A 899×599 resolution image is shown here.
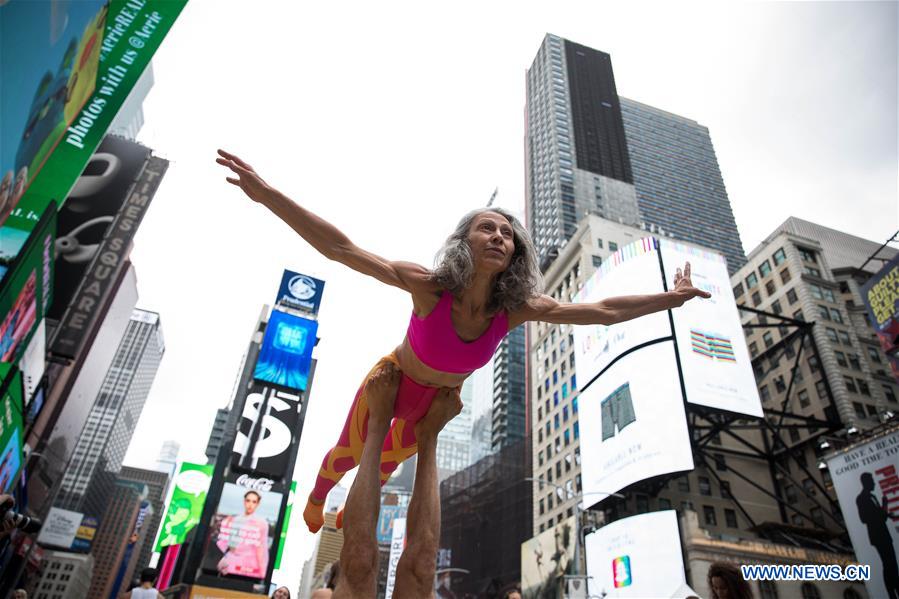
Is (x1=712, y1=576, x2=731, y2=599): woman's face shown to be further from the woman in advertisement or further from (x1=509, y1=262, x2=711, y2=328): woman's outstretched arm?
the woman in advertisement

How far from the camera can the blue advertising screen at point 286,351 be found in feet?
114

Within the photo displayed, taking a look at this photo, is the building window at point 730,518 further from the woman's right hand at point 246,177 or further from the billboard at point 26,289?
the woman's right hand at point 246,177

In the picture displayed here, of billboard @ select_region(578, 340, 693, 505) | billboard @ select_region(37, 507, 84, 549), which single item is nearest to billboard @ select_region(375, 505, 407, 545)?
billboard @ select_region(37, 507, 84, 549)

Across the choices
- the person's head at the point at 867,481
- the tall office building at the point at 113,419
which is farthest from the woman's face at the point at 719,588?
the tall office building at the point at 113,419

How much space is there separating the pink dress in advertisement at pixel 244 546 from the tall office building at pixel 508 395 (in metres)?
54.3

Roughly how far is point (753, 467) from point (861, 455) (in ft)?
A: 72.0

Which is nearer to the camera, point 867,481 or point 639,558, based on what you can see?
point 867,481

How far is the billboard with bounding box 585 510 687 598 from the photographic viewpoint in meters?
25.9

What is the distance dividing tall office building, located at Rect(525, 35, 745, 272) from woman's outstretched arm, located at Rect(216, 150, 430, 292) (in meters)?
76.1

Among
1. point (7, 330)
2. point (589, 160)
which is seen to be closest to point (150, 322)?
point (589, 160)

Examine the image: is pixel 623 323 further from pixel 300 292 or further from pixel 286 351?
pixel 300 292

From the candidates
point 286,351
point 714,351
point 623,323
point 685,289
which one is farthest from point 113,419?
point 685,289

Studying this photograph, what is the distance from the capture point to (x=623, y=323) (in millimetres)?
35250

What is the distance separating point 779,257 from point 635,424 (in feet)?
97.3
